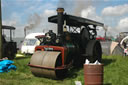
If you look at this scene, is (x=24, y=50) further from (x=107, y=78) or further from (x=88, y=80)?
(x=88, y=80)

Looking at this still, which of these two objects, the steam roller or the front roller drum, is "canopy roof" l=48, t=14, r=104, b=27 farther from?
the front roller drum

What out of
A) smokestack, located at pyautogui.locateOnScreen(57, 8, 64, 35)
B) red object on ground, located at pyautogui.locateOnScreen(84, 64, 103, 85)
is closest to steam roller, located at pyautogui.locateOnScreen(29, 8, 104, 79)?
smokestack, located at pyautogui.locateOnScreen(57, 8, 64, 35)

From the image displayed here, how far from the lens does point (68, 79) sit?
736cm

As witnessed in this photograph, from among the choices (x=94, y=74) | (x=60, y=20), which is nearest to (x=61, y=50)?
(x=60, y=20)

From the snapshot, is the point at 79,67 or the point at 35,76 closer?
the point at 35,76

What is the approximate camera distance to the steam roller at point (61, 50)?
7127 mm

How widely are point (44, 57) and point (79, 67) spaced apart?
2.90 meters

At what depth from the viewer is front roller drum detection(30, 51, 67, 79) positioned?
22.9ft

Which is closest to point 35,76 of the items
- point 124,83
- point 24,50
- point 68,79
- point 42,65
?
point 42,65

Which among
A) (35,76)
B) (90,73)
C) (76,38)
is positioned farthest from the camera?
(76,38)

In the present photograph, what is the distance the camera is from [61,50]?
746cm

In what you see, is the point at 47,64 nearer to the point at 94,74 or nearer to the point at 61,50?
the point at 61,50

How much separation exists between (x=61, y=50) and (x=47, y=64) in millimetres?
789

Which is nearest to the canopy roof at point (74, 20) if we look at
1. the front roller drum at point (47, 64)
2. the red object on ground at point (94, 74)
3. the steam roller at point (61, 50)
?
the steam roller at point (61, 50)
